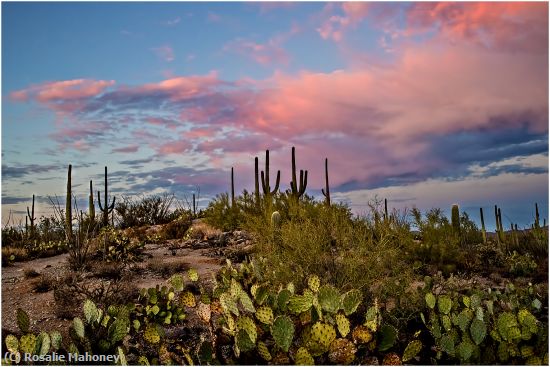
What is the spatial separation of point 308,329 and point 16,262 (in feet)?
33.8

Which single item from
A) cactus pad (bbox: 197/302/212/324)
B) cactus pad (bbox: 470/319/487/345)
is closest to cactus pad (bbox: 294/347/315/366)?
cactus pad (bbox: 197/302/212/324)

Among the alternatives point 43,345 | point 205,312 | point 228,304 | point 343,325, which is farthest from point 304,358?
point 43,345

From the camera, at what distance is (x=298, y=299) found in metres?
4.26

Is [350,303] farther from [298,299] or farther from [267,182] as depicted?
[267,182]

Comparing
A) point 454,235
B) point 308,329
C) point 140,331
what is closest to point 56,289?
point 140,331

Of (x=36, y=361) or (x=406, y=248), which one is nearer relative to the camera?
(x=36, y=361)

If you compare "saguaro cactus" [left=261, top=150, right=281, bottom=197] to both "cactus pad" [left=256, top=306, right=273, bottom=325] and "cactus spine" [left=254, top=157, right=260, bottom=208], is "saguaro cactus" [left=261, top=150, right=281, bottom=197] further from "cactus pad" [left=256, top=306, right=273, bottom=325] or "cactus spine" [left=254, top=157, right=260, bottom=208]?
"cactus pad" [left=256, top=306, right=273, bottom=325]

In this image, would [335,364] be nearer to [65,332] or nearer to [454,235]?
[65,332]

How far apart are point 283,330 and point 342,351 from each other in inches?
21.2

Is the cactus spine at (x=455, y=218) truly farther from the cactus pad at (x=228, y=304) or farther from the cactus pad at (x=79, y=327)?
the cactus pad at (x=79, y=327)

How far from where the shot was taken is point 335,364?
4.03 metres

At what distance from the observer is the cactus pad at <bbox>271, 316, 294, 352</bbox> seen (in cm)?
378

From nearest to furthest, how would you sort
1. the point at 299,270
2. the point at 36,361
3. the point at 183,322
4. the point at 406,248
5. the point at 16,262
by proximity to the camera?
the point at 36,361, the point at 183,322, the point at 299,270, the point at 406,248, the point at 16,262

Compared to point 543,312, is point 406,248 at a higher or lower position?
higher
